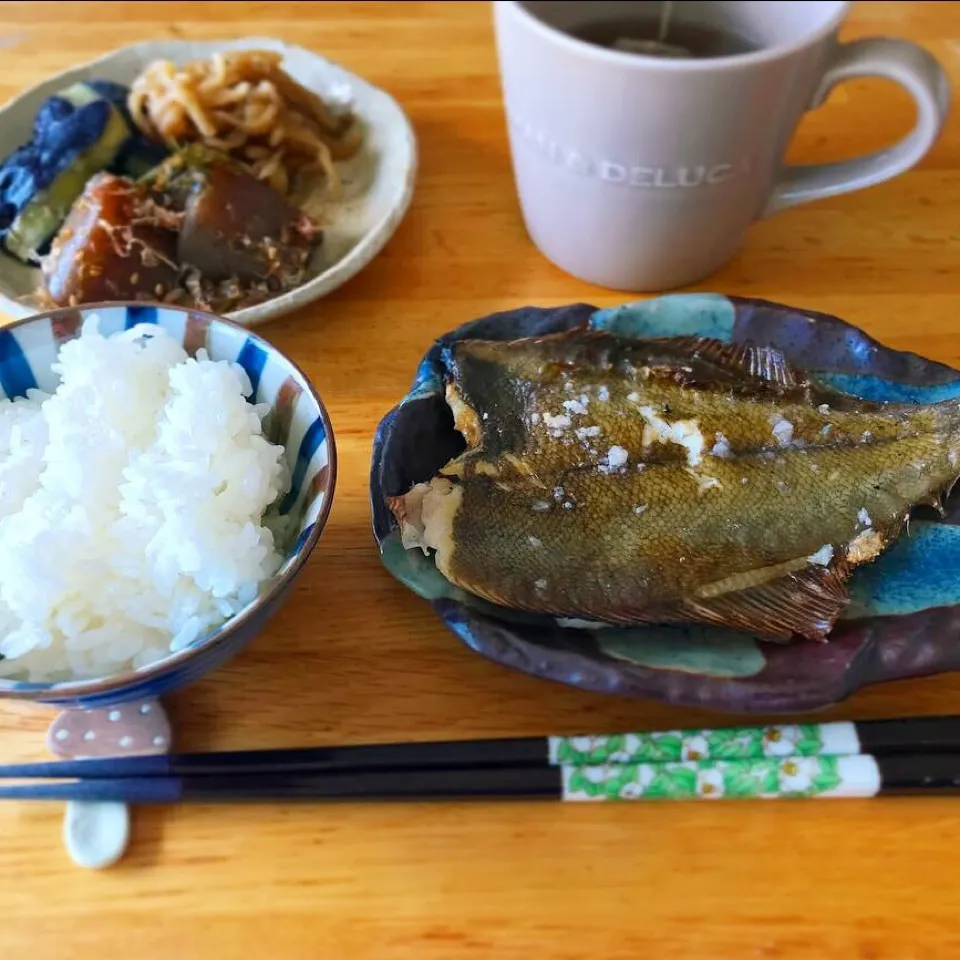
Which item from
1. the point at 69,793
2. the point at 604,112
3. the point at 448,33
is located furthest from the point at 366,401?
the point at 448,33

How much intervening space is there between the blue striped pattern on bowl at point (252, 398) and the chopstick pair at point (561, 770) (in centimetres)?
8

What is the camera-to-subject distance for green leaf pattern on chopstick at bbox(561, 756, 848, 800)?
687mm

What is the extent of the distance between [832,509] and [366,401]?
485 millimetres

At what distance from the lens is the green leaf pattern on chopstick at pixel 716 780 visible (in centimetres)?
69

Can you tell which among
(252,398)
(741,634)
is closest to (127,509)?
(252,398)

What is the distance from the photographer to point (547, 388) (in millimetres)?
845

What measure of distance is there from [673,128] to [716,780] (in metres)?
0.60

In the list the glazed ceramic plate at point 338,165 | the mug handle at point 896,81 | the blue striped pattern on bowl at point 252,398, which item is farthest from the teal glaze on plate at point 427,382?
the mug handle at point 896,81

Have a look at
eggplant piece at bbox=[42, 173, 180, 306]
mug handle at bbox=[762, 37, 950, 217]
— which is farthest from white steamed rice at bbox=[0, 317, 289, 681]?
mug handle at bbox=[762, 37, 950, 217]

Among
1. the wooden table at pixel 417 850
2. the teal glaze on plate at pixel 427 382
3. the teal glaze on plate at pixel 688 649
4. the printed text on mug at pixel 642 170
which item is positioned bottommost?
the wooden table at pixel 417 850

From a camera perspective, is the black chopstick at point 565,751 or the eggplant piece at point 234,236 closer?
the black chopstick at point 565,751

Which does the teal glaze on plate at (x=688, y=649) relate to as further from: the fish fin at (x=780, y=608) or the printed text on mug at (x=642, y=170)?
the printed text on mug at (x=642, y=170)

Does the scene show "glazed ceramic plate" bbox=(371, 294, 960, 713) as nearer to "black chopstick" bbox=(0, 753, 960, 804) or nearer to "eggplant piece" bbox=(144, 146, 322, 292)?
"black chopstick" bbox=(0, 753, 960, 804)

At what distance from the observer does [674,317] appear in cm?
94
